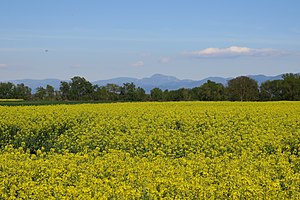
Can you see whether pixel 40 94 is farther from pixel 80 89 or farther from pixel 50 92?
pixel 80 89

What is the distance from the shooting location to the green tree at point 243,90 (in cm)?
5403

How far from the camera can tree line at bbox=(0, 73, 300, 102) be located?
53531 millimetres

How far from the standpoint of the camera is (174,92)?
57188 mm

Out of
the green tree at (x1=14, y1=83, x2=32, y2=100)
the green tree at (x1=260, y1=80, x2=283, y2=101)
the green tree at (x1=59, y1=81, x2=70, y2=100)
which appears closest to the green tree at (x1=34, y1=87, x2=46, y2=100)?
the green tree at (x1=14, y1=83, x2=32, y2=100)

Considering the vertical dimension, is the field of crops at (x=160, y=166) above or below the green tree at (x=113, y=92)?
below

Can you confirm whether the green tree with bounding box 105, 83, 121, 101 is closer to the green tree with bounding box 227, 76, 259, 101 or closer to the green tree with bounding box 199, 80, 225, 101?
the green tree with bounding box 199, 80, 225, 101

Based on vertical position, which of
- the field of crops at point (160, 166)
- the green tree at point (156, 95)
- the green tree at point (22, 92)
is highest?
the green tree at point (22, 92)

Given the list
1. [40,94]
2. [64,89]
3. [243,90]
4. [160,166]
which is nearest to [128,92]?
[64,89]

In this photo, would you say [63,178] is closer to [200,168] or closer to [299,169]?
[200,168]

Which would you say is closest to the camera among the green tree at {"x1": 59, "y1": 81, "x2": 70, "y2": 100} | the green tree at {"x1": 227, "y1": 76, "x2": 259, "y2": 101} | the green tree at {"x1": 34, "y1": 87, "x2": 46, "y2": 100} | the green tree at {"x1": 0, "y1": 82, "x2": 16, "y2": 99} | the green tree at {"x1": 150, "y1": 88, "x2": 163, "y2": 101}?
the green tree at {"x1": 227, "y1": 76, "x2": 259, "y2": 101}

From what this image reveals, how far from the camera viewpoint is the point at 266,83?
54.4m

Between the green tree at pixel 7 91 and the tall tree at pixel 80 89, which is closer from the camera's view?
the tall tree at pixel 80 89

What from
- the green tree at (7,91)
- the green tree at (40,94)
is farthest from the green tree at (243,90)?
the green tree at (7,91)

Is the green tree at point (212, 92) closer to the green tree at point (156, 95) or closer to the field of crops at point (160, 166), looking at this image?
the green tree at point (156, 95)
